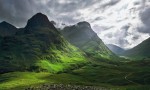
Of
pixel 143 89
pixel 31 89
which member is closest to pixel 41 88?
pixel 31 89

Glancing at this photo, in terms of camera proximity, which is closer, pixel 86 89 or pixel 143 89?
pixel 143 89

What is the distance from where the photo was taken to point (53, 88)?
547 ft

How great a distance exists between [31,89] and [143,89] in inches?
2597

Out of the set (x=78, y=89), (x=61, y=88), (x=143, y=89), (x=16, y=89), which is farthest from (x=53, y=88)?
(x=143, y=89)

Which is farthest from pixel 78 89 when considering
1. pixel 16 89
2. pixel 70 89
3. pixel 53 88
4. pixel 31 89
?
pixel 16 89

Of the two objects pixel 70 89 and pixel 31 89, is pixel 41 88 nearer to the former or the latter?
pixel 31 89

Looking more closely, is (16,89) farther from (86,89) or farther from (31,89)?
(86,89)

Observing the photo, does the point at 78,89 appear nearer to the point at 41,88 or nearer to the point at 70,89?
the point at 70,89

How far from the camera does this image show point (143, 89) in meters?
151

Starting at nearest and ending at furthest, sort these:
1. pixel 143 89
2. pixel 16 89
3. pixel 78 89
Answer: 1. pixel 143 89
2. pixel 78 89
3. pixel 16 89

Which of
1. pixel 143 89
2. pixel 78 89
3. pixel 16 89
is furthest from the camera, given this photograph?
pixel 16 89

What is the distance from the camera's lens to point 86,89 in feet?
542

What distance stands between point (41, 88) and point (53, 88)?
8.55 meters

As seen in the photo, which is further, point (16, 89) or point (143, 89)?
point (16, 89)
